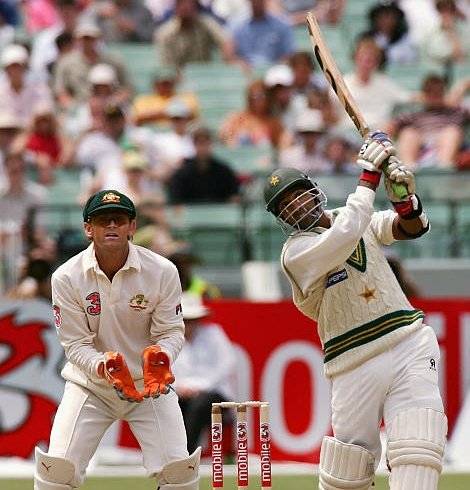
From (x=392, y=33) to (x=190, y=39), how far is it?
211 cm

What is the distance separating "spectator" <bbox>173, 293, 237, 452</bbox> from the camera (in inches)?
424

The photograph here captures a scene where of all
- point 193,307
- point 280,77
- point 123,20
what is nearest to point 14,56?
point 123,20

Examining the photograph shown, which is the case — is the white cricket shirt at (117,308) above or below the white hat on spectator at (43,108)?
below

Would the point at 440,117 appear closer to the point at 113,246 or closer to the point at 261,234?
the point at 261,234

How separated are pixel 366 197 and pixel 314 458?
14.7ft

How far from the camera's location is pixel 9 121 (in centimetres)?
1352

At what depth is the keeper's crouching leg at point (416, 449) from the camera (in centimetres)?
680

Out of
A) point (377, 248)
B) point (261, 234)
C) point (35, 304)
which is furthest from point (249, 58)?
point (377, 248)

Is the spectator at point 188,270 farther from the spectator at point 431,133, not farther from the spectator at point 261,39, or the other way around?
the spectator at point 261,39

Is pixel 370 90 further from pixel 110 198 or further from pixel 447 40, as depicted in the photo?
pixel 110 198

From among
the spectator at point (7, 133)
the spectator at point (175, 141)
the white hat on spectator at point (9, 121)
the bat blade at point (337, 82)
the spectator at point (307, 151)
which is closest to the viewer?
the bat blade at point (337, 82)

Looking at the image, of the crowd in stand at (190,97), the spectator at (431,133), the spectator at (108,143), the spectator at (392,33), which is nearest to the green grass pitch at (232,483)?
the crowd in stand at (190,97)

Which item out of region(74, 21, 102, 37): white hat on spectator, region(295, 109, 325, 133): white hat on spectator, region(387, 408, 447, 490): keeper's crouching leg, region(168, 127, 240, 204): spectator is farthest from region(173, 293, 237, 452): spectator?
region(74, 21, 102, 37): white hat on spectator

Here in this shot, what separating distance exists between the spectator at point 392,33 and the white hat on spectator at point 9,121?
12.2 feet
